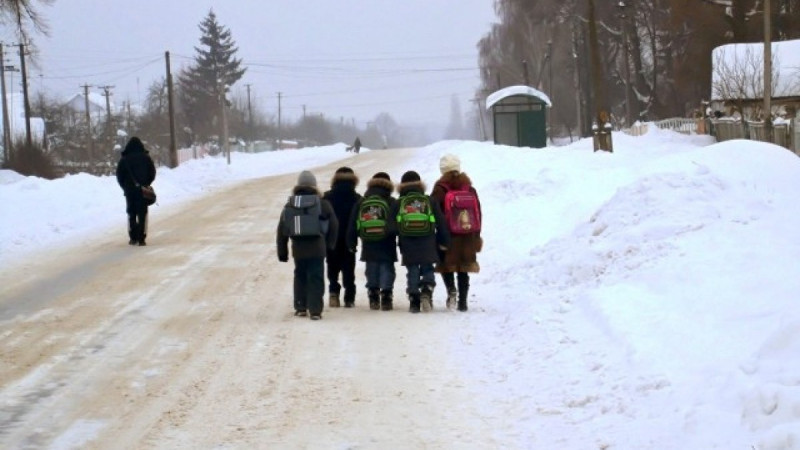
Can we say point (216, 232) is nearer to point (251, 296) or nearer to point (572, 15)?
point (251, 296)

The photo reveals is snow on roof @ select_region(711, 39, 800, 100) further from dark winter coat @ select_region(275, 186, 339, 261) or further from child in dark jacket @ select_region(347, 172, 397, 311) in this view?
dark winter coat @ select_region(275, 186, 339, 261)

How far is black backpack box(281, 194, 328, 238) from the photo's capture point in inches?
480

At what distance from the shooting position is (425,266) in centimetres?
1255

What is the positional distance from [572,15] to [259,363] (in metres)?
61.1

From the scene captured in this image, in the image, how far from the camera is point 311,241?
12258 millimetres

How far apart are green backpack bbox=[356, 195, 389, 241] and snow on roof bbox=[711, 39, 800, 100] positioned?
3544 centimetres

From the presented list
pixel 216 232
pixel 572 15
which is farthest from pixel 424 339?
pixel 572 15

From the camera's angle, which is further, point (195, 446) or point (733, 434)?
point (195, 446)

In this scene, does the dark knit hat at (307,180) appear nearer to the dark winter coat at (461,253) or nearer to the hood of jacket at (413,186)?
the hood of jacket at (413,186)

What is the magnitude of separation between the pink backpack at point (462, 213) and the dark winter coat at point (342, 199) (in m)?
1.22

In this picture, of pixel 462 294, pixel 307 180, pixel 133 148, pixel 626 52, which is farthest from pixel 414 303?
pixel 626 52

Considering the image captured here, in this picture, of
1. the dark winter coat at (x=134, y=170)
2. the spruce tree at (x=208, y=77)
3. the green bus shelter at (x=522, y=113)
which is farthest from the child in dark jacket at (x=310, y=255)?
the spruce tree at (x=208, y=77)

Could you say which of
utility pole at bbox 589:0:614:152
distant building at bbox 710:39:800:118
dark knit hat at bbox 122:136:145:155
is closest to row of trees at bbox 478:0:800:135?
distant building at bbox 710:39:800:118

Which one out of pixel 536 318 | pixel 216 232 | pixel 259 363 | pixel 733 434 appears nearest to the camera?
pixel 733 434
